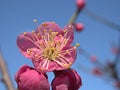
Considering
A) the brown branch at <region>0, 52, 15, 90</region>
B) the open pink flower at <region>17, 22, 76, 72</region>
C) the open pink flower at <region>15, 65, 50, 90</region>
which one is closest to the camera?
the open pink flower at <region>15, 65, 50, 90</region>

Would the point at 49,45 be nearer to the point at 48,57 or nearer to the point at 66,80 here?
the point at 48,57

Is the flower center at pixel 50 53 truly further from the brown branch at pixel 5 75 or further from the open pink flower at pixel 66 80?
the brown branch at pixel 5 75

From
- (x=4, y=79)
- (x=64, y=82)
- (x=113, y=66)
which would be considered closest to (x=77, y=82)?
(x=64, y=82)

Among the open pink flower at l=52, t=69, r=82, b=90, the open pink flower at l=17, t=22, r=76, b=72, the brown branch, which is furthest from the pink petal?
the brown branch

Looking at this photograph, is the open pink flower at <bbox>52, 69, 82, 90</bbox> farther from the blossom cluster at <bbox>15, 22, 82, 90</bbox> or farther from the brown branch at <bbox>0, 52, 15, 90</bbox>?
the brown branch at <bbox>0, 52, 15, 90</bbox>

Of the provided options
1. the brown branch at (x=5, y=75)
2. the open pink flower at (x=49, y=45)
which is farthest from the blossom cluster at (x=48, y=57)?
the brown branch at (x=5, y=75)

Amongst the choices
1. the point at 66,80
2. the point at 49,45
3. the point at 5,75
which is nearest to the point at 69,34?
the point at 49,45
